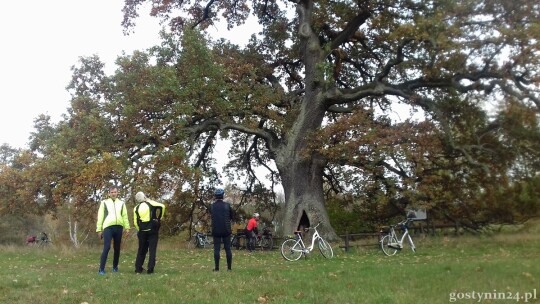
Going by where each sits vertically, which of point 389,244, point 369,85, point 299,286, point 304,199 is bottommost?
point 299,286

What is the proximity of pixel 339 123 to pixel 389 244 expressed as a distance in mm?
4955

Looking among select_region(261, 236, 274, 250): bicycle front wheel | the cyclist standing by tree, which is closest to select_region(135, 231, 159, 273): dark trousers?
the cyclist standing by tree

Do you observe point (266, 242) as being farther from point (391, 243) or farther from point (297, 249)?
point (297, 249)

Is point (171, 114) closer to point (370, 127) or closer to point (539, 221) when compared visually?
point (370, 127)

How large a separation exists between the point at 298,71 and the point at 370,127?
788 centimetres

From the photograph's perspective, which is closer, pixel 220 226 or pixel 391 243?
pixel 220 226

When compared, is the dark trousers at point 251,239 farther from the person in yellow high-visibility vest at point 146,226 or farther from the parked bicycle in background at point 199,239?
the person in yellow high-visibility vest at point 146,226

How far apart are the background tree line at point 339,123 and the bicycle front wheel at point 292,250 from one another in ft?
15.0

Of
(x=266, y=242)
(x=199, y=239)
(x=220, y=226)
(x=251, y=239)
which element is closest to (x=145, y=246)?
(x=220, y=226)

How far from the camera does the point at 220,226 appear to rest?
1000 cm

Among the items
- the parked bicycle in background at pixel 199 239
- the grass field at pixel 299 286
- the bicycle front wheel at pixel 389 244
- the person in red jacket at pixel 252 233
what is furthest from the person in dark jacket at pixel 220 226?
the parked bicycle in background at pixel 199 239

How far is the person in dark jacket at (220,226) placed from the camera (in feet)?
32.6

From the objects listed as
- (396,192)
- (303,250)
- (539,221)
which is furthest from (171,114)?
(539,221)

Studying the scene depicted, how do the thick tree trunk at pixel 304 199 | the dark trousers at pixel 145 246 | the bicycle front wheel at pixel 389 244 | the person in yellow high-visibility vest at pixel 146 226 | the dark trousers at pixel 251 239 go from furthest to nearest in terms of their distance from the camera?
the dark trousers at pixel 251 239 < the thick tree trunk at pixel 304 199 < the bicycle front wheel at pixel 389 244 < the person in yellow high-visibility vest at pixel 146 226 < the dark trousers at pixel 145 246
